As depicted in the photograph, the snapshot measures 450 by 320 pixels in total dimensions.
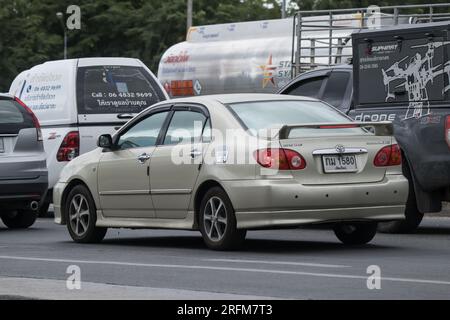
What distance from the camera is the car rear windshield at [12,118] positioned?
16.6m

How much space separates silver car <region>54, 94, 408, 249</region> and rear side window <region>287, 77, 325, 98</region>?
11.0ft

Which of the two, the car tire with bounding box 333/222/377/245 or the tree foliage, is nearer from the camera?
the car tire with bounding box 333/222/377/245

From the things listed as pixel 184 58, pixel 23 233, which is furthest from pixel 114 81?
pixel 184 58

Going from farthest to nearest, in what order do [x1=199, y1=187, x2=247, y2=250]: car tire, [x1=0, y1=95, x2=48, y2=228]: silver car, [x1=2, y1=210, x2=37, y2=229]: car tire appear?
[x1=2, y1=210, x2=37, y2=229]: car tire, [x1=0, y1=95, x2=48, y2=228]: silver car, [x1=199, y1=187, x2=247, y2=250]: car tire

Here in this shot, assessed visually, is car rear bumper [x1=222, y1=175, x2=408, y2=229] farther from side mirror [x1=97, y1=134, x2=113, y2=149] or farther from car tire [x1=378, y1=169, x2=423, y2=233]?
car tire [x1=378, y1=169, x2=423, y2=233]

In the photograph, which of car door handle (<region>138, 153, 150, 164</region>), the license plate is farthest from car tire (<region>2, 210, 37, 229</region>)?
the license plate

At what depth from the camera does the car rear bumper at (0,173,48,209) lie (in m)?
16.1

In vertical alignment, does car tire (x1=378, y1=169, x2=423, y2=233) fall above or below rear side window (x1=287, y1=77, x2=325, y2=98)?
below

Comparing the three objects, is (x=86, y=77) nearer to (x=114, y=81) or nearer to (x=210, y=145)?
(x=114, y=81)

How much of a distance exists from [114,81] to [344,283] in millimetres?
10014

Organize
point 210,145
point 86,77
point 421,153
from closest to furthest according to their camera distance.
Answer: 1. point 210,145
2. point 421,153
3. point 86,77

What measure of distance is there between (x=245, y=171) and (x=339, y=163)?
85 cm

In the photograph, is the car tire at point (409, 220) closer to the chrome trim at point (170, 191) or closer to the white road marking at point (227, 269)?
the chrome trim at point (170, 191)

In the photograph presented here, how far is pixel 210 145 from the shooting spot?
40.4 feet
